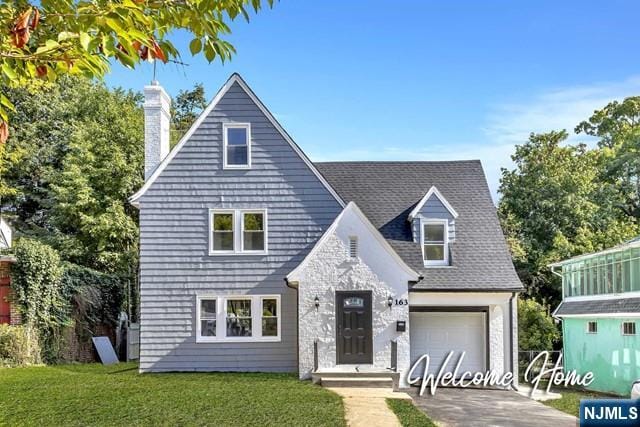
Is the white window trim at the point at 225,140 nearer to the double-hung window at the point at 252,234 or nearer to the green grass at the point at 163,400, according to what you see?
the double-hung window at the point at 252,234

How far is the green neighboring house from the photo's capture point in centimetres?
2105

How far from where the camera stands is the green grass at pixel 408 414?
428 inches

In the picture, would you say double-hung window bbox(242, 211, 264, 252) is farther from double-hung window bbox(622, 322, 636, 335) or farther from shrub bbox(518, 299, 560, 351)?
shrub bbox(518, 299, 560, 351)

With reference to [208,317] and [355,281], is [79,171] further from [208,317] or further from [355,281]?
[355,281]

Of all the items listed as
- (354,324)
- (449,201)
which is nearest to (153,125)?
(354,324)

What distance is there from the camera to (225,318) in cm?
1752

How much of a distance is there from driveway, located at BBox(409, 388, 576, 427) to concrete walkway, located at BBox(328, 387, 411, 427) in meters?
0.78

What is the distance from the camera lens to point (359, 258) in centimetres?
1655

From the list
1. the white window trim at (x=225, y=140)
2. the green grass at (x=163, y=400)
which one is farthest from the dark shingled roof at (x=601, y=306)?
the white window trim at (x=225, y=140)

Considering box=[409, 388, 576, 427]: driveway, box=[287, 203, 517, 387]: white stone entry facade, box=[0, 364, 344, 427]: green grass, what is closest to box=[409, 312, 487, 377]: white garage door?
box=[409, 388, 576, 427]: driveway

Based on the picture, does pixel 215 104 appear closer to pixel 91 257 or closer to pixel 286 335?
pixel 286 335

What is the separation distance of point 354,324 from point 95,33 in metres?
13.4

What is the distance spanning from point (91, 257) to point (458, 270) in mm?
18681

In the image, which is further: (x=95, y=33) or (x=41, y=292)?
(x=41, y=292)
